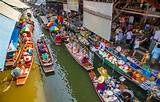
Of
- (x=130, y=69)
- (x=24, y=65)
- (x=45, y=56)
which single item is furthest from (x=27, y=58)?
(x=130, y=69)

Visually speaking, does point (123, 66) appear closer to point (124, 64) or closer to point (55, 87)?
point (124, 64)

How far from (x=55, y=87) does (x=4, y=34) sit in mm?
4787

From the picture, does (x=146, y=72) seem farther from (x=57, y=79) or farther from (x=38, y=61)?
(x=38, y=61)

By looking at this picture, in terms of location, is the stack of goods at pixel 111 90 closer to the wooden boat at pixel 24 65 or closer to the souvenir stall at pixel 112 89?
the souvenir stall at pixel 112 89

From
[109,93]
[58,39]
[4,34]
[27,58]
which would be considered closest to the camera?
[109,93]

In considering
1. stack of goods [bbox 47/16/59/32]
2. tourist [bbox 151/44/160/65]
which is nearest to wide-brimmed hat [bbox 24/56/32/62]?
stack of goods [bbox 47/16/59/32]

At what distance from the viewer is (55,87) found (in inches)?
540

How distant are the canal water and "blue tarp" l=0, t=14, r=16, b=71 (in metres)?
2.97

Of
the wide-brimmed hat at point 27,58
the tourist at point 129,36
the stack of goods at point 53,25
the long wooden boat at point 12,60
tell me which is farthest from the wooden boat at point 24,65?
the tourist at point 129,36

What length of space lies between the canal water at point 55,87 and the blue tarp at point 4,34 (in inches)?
117

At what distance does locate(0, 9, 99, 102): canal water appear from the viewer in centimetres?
1245

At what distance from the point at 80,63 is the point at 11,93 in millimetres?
5502

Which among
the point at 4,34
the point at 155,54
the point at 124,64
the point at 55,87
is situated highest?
the point at 4,34

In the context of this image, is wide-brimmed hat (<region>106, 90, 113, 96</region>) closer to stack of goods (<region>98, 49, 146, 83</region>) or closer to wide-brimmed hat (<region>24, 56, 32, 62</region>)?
stack of goods (<region>98, 49, 146, 83</region>)
